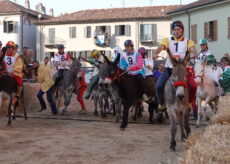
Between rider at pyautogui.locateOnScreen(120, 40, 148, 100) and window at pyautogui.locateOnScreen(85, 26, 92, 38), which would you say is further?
window at pyautogui.locateOnScreen(85, 26, 92, 38)

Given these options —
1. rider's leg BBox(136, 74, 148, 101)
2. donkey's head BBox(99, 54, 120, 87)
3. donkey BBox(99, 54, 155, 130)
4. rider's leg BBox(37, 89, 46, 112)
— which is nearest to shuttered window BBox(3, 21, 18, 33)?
rider's leg BBox(37, 89, 46, 112)

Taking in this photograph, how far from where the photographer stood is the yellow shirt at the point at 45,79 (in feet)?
48.8

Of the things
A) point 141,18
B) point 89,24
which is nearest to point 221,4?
point 141,18

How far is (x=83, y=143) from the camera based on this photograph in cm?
895

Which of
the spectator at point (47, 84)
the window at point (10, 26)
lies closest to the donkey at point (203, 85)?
the spectator at point (47, 84)

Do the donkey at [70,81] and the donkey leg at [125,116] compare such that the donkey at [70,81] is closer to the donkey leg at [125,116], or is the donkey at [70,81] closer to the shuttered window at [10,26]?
the donkey leg at [125,116]

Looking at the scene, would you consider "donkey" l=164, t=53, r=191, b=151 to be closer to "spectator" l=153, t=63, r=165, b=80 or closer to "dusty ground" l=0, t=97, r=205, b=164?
"dusty ground" l=0, t=97, r=205, b=164

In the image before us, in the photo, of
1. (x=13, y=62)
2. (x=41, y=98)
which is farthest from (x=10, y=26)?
(x=13, y=62)

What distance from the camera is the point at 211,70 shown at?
12.2m

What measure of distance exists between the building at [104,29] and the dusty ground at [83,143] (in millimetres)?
39198

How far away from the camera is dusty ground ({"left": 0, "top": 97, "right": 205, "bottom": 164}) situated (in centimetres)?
736

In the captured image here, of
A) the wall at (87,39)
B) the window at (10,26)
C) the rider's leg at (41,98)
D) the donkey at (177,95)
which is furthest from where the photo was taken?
the window at (10,26)

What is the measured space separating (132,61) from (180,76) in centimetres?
390

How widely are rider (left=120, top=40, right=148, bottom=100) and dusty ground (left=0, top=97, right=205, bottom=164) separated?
1.37 meters
